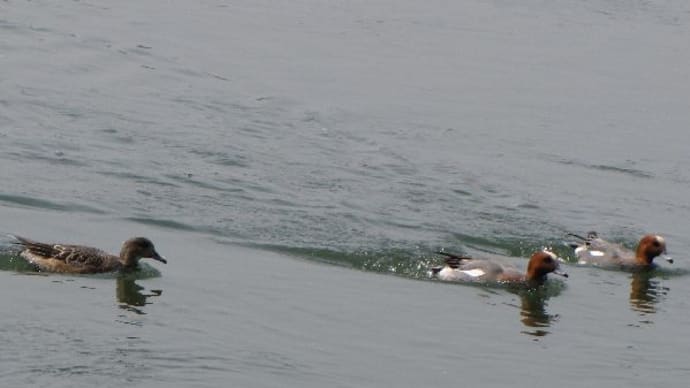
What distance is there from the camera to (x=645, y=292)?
60.1 feet

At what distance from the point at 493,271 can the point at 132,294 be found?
426 cm

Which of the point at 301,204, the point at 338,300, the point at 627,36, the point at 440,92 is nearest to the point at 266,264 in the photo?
the point at 338,300

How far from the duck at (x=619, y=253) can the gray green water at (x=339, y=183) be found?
0.69 ft

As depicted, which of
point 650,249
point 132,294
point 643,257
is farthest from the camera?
point 643,257

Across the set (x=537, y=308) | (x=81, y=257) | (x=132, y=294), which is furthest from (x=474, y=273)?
(x=81, y=257)

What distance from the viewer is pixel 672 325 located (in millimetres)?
16391

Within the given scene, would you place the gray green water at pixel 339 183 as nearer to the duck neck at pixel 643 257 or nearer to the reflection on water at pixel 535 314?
the reflection on water at pixel 535 314

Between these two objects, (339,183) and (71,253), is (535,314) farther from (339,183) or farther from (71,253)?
(339,183)

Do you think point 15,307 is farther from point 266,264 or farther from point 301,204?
point 301,204

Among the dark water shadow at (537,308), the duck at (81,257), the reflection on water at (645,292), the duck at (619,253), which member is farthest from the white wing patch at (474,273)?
the duck at (81,257)

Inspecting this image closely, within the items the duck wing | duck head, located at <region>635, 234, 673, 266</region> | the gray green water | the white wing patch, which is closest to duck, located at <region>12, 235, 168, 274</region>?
the duck wing

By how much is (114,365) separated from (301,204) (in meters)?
7.56

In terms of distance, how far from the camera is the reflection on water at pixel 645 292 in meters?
17.3

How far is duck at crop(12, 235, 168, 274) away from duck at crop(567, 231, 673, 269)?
214 inches
